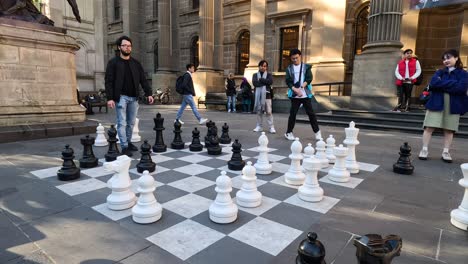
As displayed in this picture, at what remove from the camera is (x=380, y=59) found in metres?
8.55

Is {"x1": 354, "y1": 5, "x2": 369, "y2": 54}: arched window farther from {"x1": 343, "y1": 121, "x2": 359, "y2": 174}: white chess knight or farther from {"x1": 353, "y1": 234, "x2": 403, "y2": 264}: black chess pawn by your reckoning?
{"x1": 353, "y1": 234, "x2": 403, "y2": 264}: black chess pawn

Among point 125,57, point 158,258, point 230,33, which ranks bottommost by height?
Result: point 158,258

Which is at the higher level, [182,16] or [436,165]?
[182,16]

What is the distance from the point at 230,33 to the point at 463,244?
16348 millimetres

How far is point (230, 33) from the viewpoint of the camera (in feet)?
54.9

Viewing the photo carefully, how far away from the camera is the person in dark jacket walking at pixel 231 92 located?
1248cm

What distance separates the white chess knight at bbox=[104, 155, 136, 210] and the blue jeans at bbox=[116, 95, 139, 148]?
81.0 inches

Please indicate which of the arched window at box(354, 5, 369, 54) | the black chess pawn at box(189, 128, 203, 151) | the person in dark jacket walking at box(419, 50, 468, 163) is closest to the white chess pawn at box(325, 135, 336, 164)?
the person in dark jacket walking at box(419, 50, 468, 163)

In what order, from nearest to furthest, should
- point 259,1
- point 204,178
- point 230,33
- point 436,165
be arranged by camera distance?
point 204,178, point 436,165, point 259,1, point 230,33

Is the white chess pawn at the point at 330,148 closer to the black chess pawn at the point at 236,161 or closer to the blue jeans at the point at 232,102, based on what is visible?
the black chess pawn at the point at 236,161

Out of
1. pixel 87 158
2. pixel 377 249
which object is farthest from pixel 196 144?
pixel 377 249

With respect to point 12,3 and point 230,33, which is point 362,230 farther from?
point 230,33

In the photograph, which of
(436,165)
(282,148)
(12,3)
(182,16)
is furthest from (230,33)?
(436,165)

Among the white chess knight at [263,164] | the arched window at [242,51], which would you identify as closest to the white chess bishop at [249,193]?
the white chess knight at [263,164]
